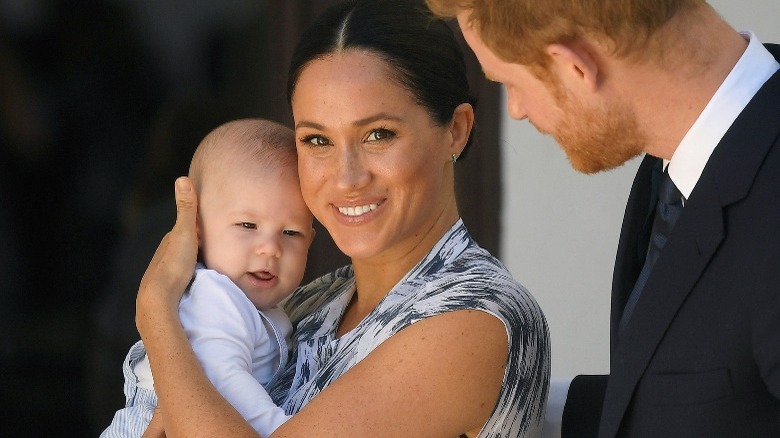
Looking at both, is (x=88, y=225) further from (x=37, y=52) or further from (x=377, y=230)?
(x=377, y=230)

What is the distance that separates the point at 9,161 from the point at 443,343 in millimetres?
2412

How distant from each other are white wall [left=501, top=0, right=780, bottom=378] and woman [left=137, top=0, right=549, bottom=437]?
1569mm

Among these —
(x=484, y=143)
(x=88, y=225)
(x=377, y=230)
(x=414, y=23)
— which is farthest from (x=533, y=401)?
(x=88, y=225)

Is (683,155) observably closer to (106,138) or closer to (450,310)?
(450,310)

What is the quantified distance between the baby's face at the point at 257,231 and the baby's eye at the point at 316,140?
0.13m

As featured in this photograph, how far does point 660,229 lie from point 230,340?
94 centimetres

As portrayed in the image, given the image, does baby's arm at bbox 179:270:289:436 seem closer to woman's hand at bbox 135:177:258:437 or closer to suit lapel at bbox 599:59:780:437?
woman's hand at bbox 135:177:258:437

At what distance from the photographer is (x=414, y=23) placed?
254 centimetres

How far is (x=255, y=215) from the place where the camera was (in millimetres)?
2629

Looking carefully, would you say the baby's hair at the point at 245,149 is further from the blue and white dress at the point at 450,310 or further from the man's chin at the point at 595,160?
the man's chin at the point at 595,160

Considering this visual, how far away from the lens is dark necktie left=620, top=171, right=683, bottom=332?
202 cm

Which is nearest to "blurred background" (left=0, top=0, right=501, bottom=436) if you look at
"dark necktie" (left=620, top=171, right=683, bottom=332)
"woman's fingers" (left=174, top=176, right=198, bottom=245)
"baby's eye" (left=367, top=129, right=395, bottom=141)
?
"woman's fingers" (left=174, top=176, right=198, bottom=245)

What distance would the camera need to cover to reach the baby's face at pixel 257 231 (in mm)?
2621

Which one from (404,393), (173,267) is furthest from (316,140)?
(404,393)
